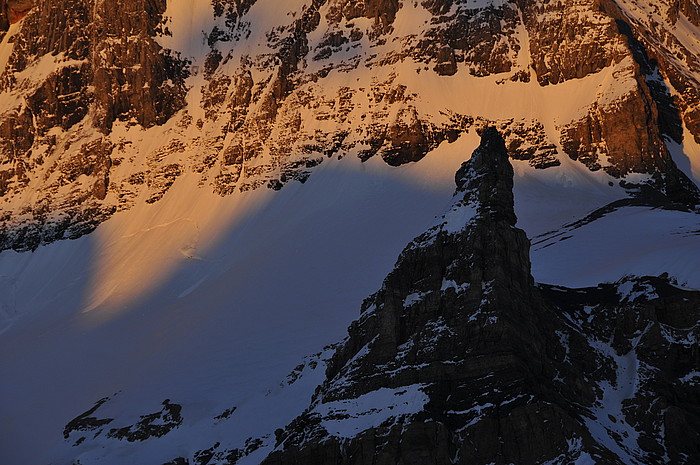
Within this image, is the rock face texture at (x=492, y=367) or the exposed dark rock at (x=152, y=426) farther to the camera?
the exposed dark rock at (x=152, y=426)

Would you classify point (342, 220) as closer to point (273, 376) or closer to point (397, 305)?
point (273, 376)

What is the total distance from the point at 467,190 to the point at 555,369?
52.3 ft

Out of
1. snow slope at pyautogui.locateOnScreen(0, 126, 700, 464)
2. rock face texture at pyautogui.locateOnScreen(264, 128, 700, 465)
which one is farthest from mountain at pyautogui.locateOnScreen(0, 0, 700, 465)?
snow slope at pyautogui.locateOnScreen(0, 126, 700, 464)

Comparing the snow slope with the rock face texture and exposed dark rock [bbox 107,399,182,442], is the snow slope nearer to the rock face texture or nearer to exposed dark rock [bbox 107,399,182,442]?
exposed dark rock [bbox 107,399,182,442]

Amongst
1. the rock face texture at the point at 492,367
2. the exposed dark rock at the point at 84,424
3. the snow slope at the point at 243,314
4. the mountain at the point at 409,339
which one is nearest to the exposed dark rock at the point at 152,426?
the mountain at the point at 409,339

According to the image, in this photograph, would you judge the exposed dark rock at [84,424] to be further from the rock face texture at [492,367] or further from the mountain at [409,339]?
the rock face texture at [492,367]

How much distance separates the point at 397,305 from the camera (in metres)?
99.5

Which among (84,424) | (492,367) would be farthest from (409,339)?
(84,424)

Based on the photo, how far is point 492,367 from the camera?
92.2 meters

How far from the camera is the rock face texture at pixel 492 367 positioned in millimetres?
88812

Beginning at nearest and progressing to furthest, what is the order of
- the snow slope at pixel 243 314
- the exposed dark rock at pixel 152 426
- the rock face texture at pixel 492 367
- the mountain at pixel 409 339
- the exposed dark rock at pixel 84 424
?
1. the rock face texture at pixel 492 367
2. the mountain at pixel 409 339
3. the snow slope at pixel 243 314
4. the exposed dark rock at pixel 152 426
5. the exposed dark rock at pixel 84 424

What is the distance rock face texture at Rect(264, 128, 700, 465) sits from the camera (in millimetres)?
88812

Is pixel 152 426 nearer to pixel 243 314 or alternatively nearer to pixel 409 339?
pixel 243 314

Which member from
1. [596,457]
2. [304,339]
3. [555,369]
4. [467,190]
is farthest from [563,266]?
[596,457]
